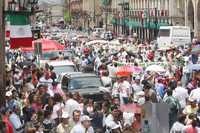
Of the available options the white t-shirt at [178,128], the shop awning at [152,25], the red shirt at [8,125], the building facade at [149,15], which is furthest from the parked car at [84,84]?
the shop awning at [152,25]

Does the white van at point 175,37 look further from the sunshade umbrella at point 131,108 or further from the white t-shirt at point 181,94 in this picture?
the sunshade umbrella at point 131,108

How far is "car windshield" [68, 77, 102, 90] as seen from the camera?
71.5ft

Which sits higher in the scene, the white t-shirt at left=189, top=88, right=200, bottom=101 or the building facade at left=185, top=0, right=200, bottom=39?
the building facade at left=185, top=0, right=200, bottom=39

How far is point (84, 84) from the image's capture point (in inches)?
862

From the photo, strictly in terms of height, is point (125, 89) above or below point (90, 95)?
above

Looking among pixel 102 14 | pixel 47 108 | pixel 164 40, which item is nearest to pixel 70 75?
pixel 47 108

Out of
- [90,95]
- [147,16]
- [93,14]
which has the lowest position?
[90,95]

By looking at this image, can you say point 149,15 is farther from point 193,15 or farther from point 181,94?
point 181,94

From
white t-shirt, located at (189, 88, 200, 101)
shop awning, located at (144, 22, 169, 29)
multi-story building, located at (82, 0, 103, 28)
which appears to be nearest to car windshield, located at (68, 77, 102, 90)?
white t-shirt, located at (189, 88, 200, 101)

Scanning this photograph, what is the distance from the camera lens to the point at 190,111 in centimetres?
1611

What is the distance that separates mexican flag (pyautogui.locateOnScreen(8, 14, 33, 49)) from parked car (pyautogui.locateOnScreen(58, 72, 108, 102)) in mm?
2018

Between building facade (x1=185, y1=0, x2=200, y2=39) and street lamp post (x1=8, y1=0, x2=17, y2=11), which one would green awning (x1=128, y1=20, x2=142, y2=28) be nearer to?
building facade (x1=185, y1=0, x2=200, y2=39)

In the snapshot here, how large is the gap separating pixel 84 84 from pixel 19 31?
275 cm

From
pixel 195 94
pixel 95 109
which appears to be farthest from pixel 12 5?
pixel 195 94
